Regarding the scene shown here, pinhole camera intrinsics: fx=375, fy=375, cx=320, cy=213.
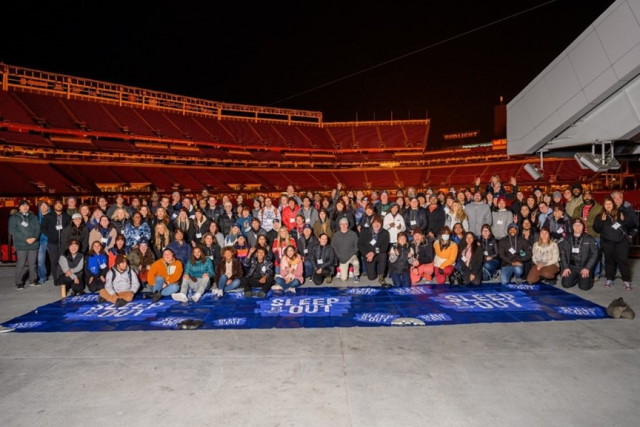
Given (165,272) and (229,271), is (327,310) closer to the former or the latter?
(229,271)

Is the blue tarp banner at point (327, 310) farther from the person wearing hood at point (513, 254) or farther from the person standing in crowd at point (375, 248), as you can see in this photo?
the person standing in crowd at point (375, 248)

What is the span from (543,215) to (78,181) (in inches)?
1203

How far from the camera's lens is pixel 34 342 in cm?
501

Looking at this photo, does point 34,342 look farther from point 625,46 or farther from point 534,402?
point 625,46

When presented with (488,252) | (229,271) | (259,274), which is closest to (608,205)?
(488,252)

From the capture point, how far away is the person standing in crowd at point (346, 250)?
29.0 ft

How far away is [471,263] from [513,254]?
999 millimetres

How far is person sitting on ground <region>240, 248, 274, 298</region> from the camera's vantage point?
300 inches

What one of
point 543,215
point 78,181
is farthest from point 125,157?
point 543,215

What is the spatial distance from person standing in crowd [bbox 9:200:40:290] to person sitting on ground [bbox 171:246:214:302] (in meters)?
3.82

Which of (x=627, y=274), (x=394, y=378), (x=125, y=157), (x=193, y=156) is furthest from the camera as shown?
(x=193, y=156)

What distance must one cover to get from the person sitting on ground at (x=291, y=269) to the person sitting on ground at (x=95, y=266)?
357 centimetres

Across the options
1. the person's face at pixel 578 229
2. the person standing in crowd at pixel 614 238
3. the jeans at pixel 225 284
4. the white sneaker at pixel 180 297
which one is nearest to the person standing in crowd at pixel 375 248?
the jeans at pixel 225 284

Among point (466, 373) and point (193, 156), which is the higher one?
point (193, 156)
